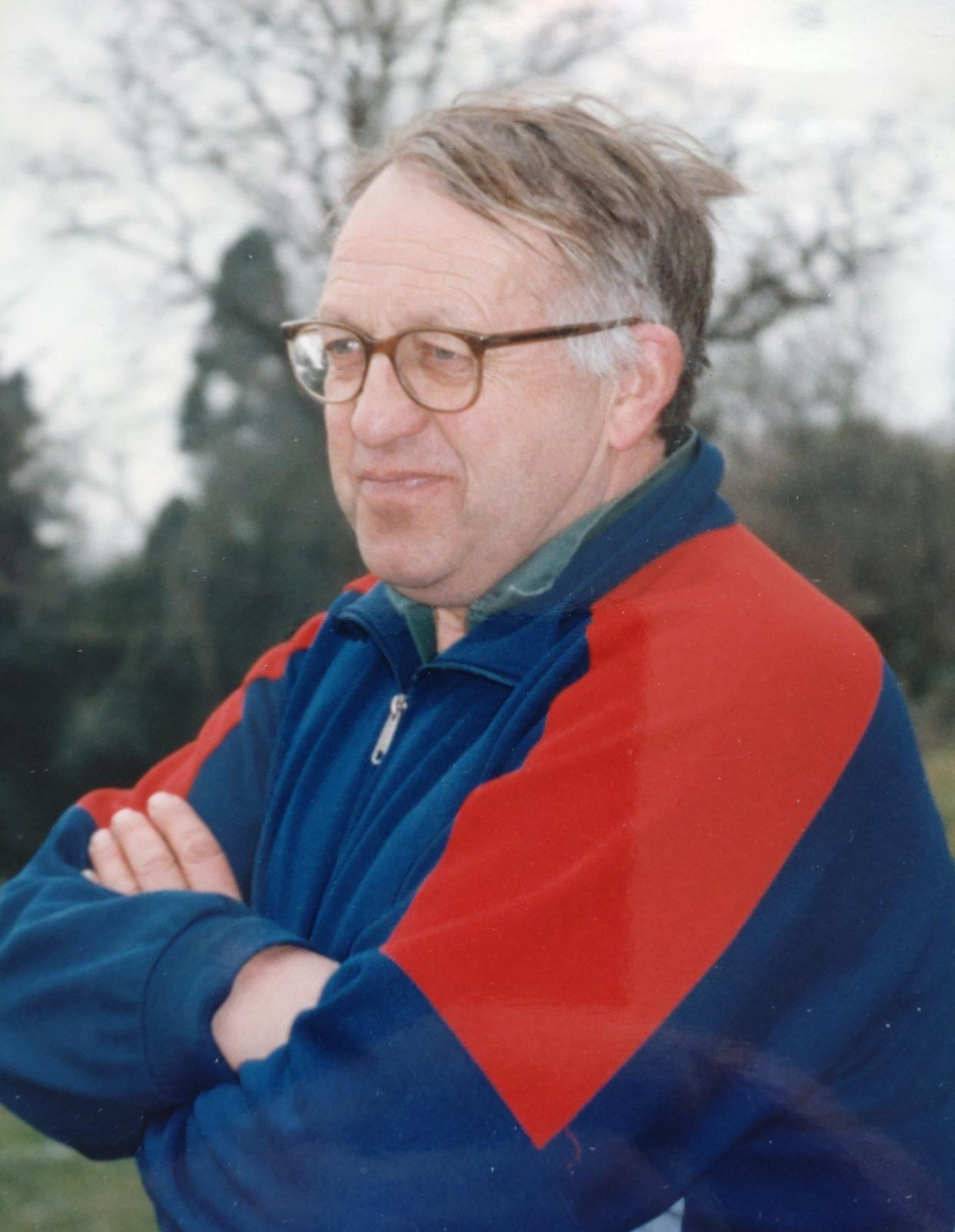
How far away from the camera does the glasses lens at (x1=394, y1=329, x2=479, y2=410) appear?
1.43m

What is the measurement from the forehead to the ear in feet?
0.51

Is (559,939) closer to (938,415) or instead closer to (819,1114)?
(819,1114)

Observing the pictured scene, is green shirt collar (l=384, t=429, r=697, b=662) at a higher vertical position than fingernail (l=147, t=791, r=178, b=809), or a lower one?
higher

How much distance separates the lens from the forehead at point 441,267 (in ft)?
4.59

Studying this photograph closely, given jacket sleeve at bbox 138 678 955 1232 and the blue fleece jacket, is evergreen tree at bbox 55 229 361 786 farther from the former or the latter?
jacket sleeve at bbox 138 678 955 1232

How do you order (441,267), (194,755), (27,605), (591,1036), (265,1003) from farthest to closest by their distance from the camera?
(27,605) < (194,755) < (441,267) < (265,1003) < (591,1036)

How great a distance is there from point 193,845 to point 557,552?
604 millimetres

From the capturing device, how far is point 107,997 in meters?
1.30

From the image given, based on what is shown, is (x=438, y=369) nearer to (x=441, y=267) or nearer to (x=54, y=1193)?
(x=441, y=267)

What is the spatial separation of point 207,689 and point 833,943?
109 cm

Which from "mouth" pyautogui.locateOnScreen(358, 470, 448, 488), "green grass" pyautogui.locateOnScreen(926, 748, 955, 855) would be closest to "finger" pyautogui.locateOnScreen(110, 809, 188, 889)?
"mouth" pyautogui.locateOnScreen(358, 470, 448, 488)

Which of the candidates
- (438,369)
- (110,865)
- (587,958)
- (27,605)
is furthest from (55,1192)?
(438,369)

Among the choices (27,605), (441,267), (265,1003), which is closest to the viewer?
(265,1003)

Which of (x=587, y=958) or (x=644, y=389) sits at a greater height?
(x=644, y=389)
